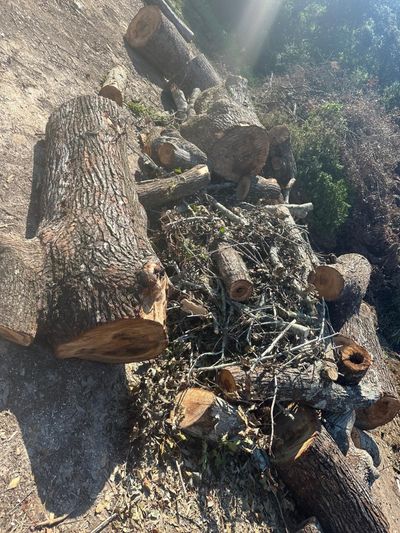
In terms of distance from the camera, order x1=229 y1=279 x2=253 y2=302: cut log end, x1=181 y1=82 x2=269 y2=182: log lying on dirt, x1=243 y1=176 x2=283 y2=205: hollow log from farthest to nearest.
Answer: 1. x1=243 y1=176 x2=283 y2=205: hollow log
2. x1=181 y1=82 x2=269 y2=182: log lying on dirt
3. x1=229 y1=279 x2=253 y2=302: cut log end

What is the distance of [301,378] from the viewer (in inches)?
173

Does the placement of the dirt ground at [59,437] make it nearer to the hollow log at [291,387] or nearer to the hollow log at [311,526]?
the hollow log at [311,526]

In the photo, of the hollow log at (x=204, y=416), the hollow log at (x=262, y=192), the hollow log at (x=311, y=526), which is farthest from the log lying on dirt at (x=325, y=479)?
the hollow log at (x=262, y=192)

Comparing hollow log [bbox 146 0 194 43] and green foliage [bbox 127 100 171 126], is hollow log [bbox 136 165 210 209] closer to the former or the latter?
green foliage [bbox 127 100 171 126]

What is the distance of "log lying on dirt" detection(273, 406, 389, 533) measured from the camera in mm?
4277

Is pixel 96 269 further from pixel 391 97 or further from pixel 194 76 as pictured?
pixel 391 97

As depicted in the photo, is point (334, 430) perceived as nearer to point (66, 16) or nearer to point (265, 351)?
point (265, 351)

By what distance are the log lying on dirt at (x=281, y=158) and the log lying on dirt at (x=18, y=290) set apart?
4531mm

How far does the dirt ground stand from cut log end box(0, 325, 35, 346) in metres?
0.11

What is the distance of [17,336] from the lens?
327 cm

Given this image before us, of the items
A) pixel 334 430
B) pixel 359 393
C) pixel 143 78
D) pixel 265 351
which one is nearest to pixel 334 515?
pixel 334 430

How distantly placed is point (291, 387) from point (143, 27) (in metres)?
6.53

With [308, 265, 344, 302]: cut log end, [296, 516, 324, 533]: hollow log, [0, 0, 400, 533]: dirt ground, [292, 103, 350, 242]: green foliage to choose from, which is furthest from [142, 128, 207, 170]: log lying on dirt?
[296, 516, 324, 533]: hollow log

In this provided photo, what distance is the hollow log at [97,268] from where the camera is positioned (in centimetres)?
322
